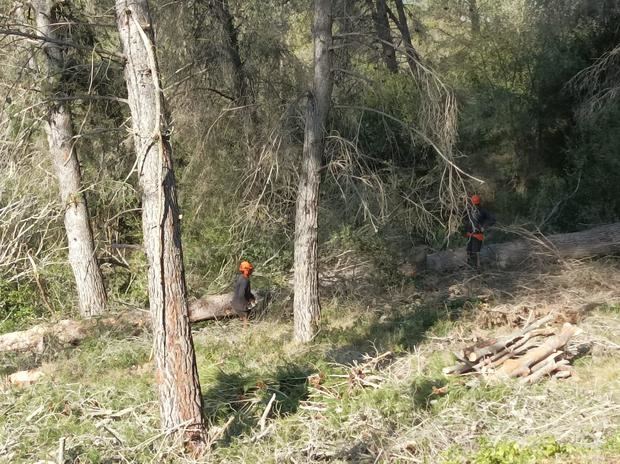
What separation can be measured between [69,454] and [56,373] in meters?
3.21

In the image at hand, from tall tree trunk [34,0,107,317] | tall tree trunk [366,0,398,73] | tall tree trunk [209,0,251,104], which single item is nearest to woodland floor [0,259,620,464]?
tall tree trunk [34,0,107,317]

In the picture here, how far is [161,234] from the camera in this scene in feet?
22.8

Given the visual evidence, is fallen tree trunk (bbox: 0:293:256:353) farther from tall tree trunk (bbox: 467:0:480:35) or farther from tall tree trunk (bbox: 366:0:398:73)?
tall tree trunk (bbox: 467:0:480:35)

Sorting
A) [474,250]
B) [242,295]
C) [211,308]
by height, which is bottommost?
[211,308]

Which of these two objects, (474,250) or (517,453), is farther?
(474,250)

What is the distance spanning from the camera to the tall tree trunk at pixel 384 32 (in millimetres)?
12927

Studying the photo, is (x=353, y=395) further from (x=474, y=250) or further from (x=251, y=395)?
(x=474, y=250)

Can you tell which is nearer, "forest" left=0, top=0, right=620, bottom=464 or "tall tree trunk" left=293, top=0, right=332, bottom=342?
"forest" left=0, top=0, right=620, bottom=464

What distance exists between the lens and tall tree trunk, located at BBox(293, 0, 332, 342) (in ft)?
35.2

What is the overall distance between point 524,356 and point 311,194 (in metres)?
3.99

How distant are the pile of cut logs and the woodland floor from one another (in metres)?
0.21

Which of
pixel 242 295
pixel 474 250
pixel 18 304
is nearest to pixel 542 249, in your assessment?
pixel 474 250

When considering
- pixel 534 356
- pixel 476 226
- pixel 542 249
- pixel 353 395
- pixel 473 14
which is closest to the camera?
pixel 353 395

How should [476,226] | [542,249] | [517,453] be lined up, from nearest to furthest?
[517,453] → [476,226] → [542,249]
